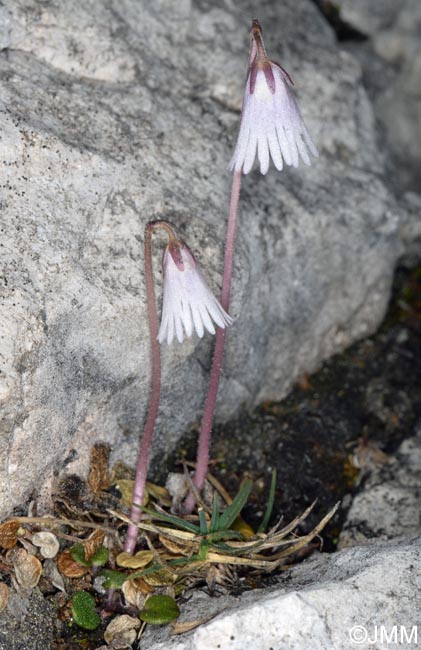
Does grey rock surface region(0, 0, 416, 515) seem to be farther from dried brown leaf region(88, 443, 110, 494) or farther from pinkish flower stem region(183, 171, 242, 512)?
pinkish flower stem region(183, 171, 242, 512)

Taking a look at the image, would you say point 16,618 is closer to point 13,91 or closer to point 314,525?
point 314,525

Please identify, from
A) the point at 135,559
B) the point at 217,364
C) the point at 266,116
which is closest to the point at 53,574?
the point at 135,559

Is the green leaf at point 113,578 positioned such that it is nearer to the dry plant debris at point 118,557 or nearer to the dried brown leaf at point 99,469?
the dry plant debris at point 118,557

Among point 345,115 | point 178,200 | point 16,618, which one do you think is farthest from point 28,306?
point 345,115

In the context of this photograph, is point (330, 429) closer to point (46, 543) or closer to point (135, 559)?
point (135, 559)

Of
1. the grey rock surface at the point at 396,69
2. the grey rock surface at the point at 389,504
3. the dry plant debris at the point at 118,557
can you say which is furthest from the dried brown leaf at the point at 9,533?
the grey rock surface at the point at 396,69

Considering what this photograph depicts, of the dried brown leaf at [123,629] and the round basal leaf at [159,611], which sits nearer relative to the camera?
the round basal leaf at [159,611]
